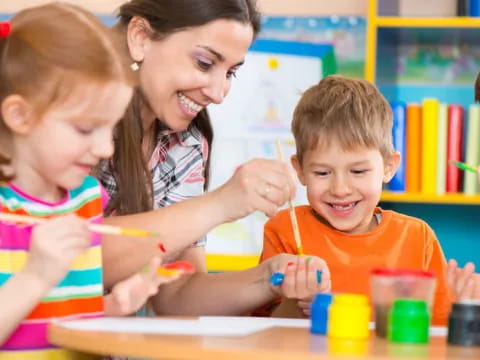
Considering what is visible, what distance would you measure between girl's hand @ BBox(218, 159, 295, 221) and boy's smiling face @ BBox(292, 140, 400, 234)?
1.41ft

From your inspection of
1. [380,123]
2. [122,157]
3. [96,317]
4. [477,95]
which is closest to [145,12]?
[122,157]

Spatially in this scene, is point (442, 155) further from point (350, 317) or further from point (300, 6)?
point (350, 317)

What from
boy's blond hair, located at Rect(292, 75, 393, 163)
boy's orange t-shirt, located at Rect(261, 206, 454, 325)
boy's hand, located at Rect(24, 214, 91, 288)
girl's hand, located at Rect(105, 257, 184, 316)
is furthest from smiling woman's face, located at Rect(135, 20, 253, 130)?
boy's hand, located at Rect(24, 214, 91, 288)

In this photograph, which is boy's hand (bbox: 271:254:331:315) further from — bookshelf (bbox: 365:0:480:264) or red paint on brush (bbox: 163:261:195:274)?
bookshelf (bbox: 365:0:480:264)

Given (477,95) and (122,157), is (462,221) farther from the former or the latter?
(122,157)

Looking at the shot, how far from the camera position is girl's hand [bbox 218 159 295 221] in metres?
1.42

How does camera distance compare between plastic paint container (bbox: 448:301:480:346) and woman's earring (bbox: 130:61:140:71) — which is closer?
plastic paint container (bbox: 448:301:480:346)

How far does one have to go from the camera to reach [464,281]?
1.44m

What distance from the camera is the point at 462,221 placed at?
3.22 metres

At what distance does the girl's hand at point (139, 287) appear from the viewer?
4.21 feet

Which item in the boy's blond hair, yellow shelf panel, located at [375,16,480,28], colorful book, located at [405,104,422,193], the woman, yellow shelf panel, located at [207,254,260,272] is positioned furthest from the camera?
yellow shelf panel, located at [207,254,260,272]

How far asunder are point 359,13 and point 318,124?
1403mm

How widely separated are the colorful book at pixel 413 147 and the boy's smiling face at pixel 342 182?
1109 mm

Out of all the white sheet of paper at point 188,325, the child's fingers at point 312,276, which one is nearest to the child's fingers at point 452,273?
the white sheet of paper at point 188,325
